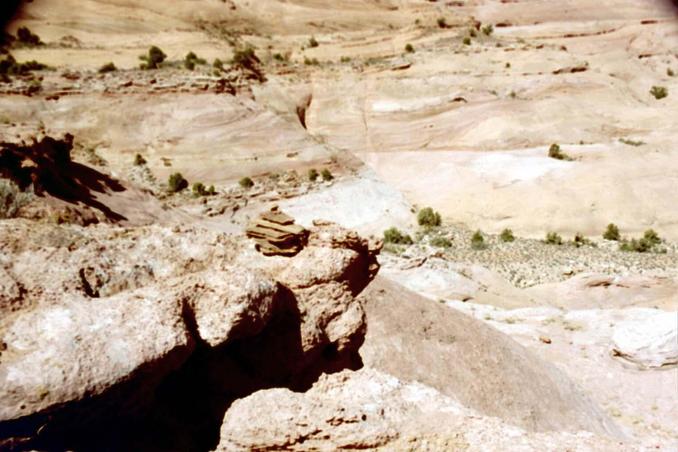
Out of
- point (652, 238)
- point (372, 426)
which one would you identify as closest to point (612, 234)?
point (652, 238)

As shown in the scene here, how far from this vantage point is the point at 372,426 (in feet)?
15.5

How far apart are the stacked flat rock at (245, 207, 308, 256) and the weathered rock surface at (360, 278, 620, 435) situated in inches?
82.3

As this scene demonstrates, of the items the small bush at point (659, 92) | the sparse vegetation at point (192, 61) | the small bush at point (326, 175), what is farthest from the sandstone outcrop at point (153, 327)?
the small bush at point (659, 92)

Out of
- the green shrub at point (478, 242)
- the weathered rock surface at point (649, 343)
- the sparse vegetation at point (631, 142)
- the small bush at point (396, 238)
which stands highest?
the sparse vegetation at point (631, 142)

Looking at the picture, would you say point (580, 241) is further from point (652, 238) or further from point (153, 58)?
point (153, 58)

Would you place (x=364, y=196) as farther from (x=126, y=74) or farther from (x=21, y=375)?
(x=21, y=375)

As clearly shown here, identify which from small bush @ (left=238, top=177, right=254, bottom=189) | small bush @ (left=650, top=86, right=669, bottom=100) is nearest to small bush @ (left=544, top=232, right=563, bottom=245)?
small bush @ (left=238, top=177, right=254, bottom=189)

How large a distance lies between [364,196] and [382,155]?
19.8 feet

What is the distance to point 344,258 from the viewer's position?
7066 millimetres

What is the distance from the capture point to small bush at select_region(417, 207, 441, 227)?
88.7ft

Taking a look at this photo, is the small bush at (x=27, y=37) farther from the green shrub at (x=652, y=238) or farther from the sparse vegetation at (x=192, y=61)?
the green shrub at (x=652, y=238)

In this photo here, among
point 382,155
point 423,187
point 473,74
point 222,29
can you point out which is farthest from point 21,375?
point 222,29

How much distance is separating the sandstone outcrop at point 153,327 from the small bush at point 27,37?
39.7 m

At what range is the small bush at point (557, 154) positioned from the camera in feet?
101
